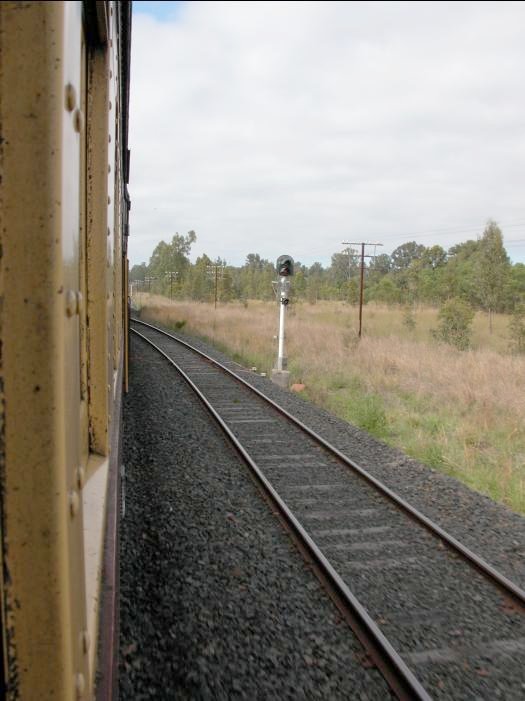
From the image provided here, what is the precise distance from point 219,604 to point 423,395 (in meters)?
8.61

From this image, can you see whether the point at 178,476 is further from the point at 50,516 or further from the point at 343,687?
the point at 50,516

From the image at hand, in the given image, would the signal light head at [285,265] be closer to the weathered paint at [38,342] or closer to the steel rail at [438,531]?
the steel rail at [438,531]

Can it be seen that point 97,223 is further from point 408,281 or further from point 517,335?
point 408,281

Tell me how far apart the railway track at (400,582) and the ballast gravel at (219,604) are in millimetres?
136

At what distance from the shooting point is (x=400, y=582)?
12.9ft

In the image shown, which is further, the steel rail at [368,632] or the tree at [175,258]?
the tree at [175,258]

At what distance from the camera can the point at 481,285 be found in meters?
36.1

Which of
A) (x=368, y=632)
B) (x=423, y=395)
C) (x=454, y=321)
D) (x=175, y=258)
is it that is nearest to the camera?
(x=368, y=632)

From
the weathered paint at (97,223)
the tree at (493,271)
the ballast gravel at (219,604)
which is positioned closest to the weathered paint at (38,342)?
the weathered paint at (97,223)

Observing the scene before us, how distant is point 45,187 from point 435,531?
15.0ft

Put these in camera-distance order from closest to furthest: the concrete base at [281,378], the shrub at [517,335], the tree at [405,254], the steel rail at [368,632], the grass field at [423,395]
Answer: the steel rail at [368,632] < the grass field at [423,395] < the concrete base at [281,378] < the shrub at [517,335] < the tree at [405,254]

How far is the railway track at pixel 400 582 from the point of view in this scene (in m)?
3.01

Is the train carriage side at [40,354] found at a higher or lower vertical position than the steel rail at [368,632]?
higher

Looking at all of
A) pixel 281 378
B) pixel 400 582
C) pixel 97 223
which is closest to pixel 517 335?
pixel 281 378
